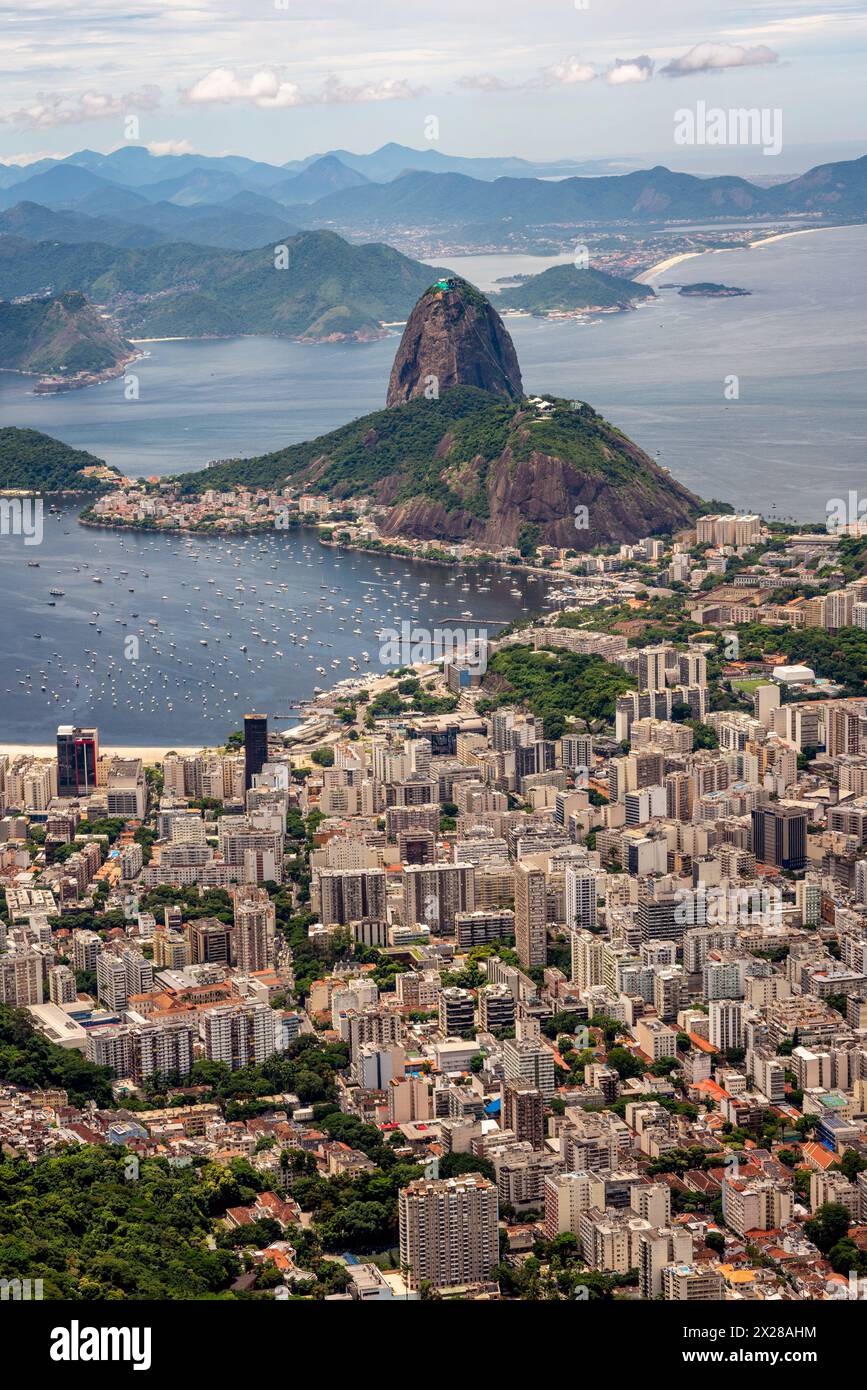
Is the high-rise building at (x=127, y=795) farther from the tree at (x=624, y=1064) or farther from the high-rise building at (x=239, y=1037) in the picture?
the tree at (x=624, y=1064)

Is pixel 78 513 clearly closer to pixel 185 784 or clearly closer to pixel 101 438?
pixel 101 438

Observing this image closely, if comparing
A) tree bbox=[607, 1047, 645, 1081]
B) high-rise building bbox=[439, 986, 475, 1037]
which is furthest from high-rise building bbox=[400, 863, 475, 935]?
tree bbox=[607, 1047, 645, 1081]

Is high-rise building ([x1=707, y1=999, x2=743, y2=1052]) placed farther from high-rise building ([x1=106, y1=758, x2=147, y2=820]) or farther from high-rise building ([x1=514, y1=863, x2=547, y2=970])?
high-rise building ([x1=106, y1=758, x2=147, y2=820])

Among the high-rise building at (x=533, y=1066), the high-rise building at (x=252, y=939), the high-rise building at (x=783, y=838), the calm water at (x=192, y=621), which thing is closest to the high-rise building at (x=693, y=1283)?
the high-rise building at (x=533, y=1066)

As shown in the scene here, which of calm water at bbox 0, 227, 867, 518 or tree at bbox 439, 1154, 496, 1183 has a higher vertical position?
calm water at bbox 0, 227, 867, 518

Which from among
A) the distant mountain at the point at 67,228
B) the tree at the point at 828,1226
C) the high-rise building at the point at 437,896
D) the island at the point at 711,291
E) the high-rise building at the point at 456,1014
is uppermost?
the distant mountain at the point at 67,228
